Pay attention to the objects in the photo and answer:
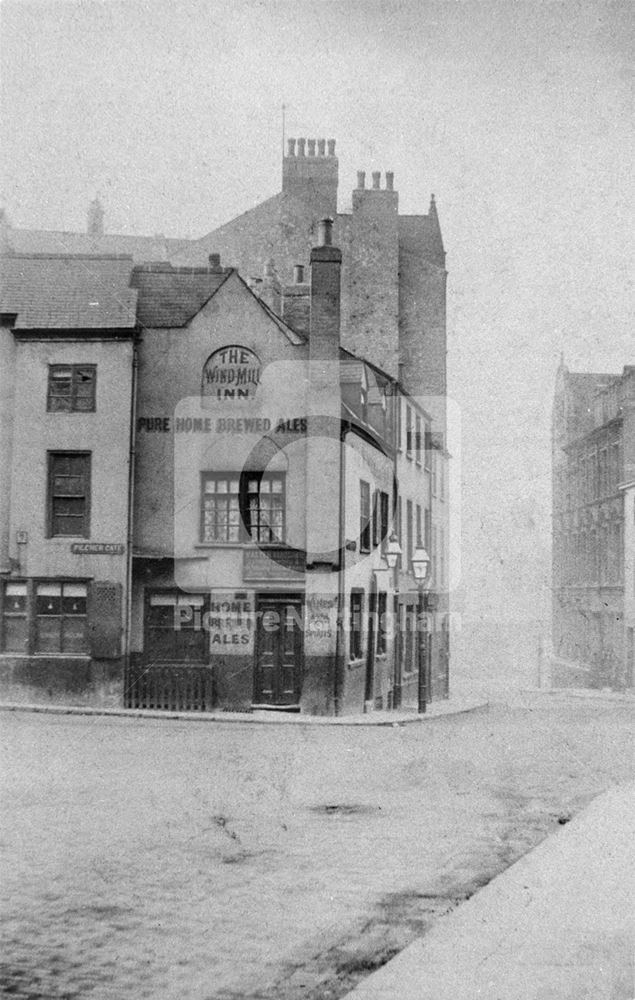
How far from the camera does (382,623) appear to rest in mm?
26781

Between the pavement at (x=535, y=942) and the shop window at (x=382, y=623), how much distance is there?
58.1 ft

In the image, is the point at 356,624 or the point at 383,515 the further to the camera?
the point at 383,515

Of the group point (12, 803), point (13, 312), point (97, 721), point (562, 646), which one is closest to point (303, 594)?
point (97, 721)

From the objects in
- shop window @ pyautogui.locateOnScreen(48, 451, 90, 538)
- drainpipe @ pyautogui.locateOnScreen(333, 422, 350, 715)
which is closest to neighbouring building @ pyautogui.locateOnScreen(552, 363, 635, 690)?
drainpipe @ pyautogui.locateOnScreen(333, 422, 350, 715)

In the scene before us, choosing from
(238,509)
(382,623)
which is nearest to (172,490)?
(238,509)

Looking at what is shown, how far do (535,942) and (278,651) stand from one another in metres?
16.1

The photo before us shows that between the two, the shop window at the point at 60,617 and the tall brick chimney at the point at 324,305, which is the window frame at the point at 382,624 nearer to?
the tall brick chimney at the point at 324,305

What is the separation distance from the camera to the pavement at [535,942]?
18.0 ft

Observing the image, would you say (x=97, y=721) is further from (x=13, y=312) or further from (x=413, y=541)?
(x=413, y=541)

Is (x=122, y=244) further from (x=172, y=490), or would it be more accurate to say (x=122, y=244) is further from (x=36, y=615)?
(x=36, y=615)

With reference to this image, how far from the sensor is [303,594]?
22.1 meters

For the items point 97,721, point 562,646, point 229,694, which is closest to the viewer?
point 97,721

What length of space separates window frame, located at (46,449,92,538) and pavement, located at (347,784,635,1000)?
50.6ft

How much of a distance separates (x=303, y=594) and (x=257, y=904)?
15.2 m
